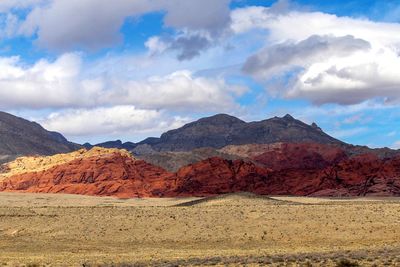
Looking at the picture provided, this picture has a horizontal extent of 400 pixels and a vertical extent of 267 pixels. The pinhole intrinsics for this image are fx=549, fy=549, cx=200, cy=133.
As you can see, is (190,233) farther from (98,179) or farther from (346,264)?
(98,179)

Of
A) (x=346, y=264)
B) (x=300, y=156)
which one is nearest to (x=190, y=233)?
(x=346, y=264)

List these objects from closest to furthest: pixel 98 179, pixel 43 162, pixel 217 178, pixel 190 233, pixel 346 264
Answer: pixel 346 264, pixel 190 233, pixel 217 178, pixel 98 179, pixel 43 162

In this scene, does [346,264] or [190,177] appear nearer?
[346,264]

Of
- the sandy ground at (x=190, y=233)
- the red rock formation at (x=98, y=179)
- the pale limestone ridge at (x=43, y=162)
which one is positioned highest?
the pale limestone ridge at (x=43, y=162)

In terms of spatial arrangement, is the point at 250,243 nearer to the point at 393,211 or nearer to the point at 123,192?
the point at 393,211

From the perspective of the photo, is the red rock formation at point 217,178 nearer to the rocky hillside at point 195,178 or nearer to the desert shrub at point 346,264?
the rocky hillside at point 195,178

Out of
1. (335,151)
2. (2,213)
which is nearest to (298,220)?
(2,213)

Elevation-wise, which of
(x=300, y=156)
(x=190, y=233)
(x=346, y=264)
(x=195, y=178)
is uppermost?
(x=300, y=156)

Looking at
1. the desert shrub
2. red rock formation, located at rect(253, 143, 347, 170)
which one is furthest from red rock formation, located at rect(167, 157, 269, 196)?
the desert shrub

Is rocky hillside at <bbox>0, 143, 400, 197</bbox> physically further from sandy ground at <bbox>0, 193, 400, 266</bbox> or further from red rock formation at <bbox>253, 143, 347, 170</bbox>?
sandy ground at <bbox>0, 193, 400, 266</bbox>

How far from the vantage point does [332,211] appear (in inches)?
2234

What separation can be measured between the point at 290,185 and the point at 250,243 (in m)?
73.6

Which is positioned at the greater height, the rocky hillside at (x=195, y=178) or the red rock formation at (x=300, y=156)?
the red rock formation at (x=300, y=156)

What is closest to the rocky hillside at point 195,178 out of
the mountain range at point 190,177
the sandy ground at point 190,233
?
the mountain range at point 190,177
